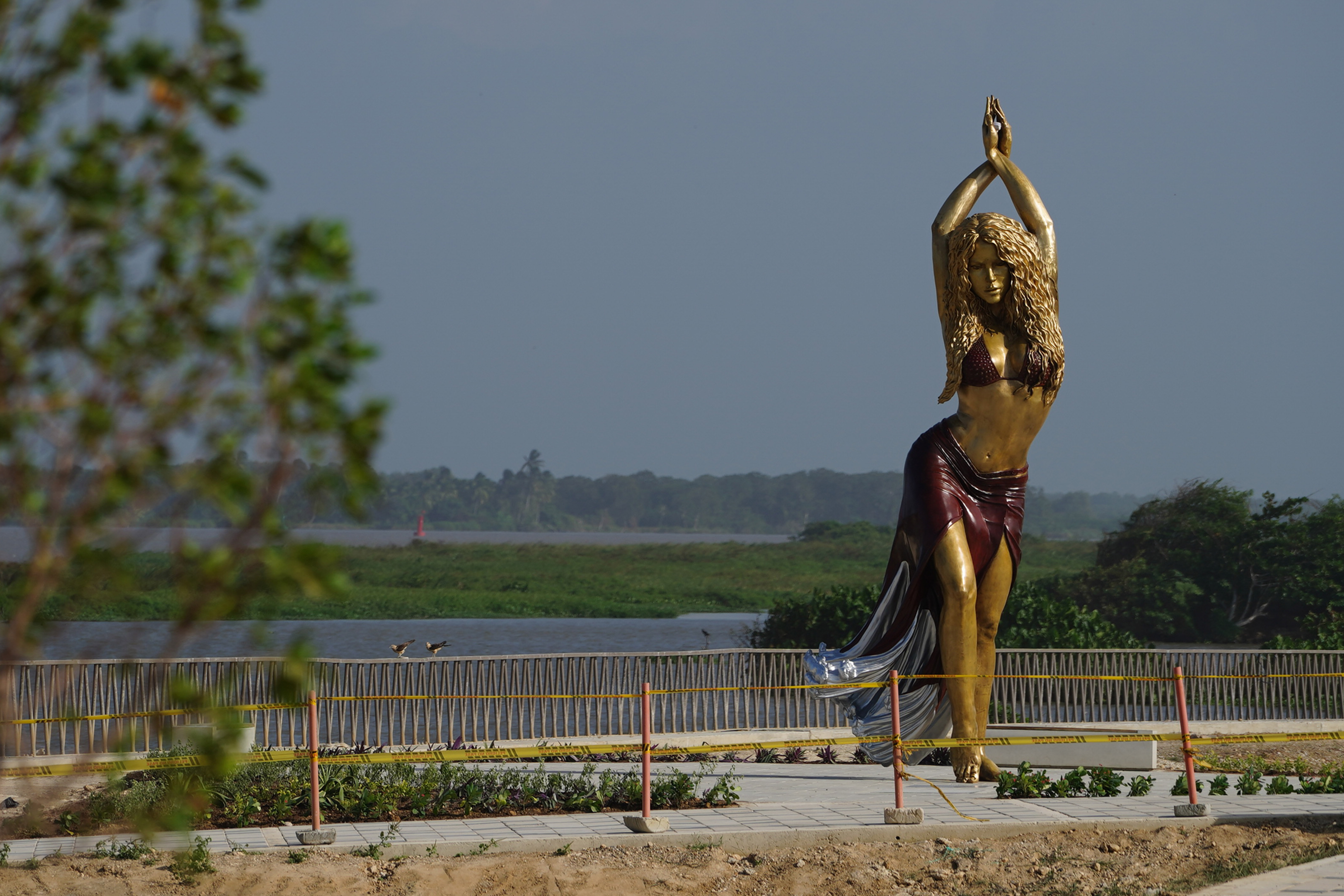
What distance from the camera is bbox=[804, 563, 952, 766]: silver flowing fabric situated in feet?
39.2

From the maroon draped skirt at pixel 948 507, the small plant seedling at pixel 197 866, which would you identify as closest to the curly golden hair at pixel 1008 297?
the maroon draped skirt at pixel 948 507

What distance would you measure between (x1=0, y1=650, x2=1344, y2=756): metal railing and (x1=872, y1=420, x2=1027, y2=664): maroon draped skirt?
7.75 feet

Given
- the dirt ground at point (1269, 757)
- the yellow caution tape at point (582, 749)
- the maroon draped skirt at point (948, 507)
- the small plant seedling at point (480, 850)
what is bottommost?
the dirt ground at point (1269, 757)

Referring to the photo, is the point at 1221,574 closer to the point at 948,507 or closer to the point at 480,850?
the point at 948,507

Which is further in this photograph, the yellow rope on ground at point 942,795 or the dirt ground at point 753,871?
the yellow rope on ground at point 942,795

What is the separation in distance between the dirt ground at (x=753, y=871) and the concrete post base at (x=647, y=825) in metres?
0.23

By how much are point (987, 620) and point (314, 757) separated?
5625mm

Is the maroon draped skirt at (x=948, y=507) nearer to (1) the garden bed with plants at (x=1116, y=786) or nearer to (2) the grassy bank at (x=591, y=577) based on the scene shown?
(1) the garden bed with plants at (x=1116, y=786)

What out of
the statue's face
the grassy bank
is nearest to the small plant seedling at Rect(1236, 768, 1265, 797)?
the statue's face

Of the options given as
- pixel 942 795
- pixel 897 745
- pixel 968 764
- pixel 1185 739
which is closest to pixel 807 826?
pixel 897 745

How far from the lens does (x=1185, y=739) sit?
9961mm

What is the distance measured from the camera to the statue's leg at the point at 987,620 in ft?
38.4

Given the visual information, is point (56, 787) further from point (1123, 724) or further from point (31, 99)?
point (1123, 724)

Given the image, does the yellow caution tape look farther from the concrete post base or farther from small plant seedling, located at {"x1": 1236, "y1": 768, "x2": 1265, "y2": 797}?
the concrete post base
